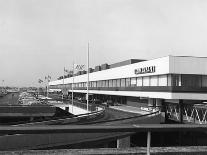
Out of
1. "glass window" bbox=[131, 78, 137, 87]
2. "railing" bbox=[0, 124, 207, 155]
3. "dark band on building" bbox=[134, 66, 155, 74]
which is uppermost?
"dark band on building" bbox=[134, 66, 155, 74]

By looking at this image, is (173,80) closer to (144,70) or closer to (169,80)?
(169,80)

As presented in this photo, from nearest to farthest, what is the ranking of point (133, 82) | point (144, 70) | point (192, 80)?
point (192, 80)
point (144, 70)
point (133, 82)

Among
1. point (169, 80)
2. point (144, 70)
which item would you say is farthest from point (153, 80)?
point (169, 80)

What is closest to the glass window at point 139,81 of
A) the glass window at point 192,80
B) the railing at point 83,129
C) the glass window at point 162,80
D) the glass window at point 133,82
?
the glass window at point 133,82

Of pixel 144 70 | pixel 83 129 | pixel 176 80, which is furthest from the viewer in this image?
pixel 144 70

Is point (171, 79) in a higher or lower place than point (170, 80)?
higher

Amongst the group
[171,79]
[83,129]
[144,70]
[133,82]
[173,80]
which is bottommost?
[83,129]

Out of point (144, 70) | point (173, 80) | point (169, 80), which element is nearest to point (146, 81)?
point (144, 70)

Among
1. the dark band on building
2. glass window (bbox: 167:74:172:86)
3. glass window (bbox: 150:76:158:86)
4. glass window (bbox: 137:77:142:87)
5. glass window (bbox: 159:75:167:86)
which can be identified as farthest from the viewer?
glass window (bbox: 137:77:142:87)

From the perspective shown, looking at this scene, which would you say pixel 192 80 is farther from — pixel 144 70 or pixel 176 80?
pixel 144 70

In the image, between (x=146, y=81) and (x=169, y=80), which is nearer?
(x=169, y=80)

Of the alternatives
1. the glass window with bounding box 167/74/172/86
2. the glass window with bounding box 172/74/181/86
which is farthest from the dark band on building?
the glass window with bounding box 172/74/181/86

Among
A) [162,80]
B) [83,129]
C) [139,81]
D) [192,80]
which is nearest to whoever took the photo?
[83,129]

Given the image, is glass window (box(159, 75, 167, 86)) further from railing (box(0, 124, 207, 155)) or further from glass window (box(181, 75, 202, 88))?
railing (box(0, 124, 207, 155))
